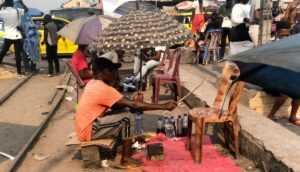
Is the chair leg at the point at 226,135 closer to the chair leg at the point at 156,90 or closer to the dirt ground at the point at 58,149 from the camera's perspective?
the dirt ground at the point at 58,149

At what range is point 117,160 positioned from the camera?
6820mm

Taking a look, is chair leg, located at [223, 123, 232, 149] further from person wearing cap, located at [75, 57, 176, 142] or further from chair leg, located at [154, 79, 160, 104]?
chair leg, located at [154, 79, 160, 104]

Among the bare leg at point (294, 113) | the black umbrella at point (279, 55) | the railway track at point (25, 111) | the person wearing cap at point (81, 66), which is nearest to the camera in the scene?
the black umbrella at point (279, 55)

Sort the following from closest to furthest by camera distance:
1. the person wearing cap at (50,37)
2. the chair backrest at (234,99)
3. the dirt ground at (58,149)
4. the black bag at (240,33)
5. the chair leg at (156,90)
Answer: the chair backrest at (234,99) → the dirt ground at (58,149) → the chair leg at (156,90) → the black bag at (240,33) → the person wearing cap at (50,37)

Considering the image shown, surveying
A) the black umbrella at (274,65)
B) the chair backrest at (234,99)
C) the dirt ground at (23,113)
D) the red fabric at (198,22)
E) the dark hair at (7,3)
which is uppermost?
the dark hair at (7,3)

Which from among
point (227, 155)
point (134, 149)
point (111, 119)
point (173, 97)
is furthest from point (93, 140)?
point (173, 97)

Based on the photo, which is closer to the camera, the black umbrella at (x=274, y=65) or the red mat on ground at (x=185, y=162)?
the black umbrella at (x=274, y=65)

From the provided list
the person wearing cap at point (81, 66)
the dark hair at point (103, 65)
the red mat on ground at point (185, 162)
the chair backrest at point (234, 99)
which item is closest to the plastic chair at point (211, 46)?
the person wearing cap at point (81, 66)

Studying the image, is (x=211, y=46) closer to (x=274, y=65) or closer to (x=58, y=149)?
(x=58, y=149)

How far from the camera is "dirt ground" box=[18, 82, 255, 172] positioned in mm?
6762

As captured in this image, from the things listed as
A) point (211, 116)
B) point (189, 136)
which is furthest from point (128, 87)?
point (211, 116)

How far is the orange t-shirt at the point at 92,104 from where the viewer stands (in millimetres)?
6395

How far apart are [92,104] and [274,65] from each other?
3485 mm

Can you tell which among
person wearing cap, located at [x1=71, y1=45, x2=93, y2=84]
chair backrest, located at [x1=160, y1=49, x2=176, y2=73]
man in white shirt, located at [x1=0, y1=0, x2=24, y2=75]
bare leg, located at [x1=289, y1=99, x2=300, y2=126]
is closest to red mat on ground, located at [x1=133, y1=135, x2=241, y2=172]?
bare leg, located at [x1=289, y1=99, x2=300, y2=126]
